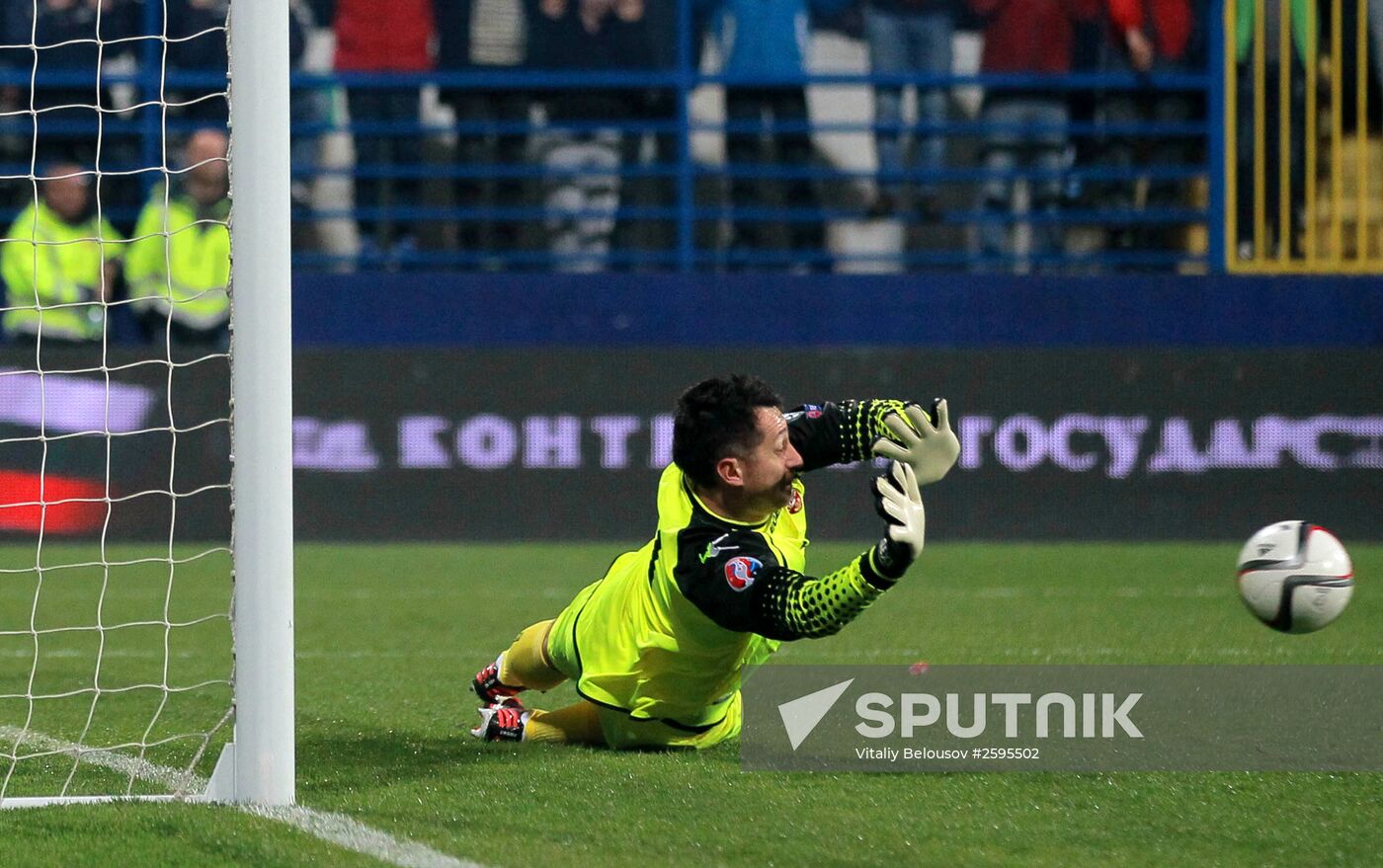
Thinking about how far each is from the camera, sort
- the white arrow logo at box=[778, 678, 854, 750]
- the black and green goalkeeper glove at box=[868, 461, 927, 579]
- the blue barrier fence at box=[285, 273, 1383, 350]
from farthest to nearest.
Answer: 1. the blue barrier fence at box=[285, 273, 1383, 350]
2. the white arrow logo at box=[778, 678, 854, 750]
3. the black and green goalkeeper glove at box=[868, 461, 927, 579]

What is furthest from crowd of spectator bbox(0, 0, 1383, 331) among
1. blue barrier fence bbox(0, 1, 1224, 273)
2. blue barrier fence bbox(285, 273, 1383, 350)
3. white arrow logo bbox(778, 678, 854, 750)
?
white arrow logo bbox(778, 678, 854, 750)

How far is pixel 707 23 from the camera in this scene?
11.6 metres

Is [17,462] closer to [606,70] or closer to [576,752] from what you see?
[606,70]

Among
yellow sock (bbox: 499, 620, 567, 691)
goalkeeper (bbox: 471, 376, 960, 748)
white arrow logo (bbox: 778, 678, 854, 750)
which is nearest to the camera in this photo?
goalkeeper (bbox: 471, 376, 960, 748)

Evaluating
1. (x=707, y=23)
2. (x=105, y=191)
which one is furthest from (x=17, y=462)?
(x=707, y=23)

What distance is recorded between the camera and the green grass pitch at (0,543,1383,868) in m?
3.37

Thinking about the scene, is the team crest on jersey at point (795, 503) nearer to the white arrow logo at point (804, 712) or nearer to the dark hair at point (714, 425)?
the dark hair at point (714, 425)

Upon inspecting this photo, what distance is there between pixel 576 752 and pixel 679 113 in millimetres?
7501

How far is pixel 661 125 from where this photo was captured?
444 inches

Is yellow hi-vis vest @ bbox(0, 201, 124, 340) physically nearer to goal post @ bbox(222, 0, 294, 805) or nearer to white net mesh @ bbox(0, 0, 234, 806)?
white net mesh @ bbox(0, 0, 234, 806)

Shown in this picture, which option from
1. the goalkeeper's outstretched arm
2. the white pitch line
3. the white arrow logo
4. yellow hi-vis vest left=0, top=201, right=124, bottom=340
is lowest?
the white arrow logo

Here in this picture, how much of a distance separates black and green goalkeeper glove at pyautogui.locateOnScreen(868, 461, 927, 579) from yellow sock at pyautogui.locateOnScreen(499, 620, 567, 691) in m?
1.29

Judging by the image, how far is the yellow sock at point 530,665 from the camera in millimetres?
4629

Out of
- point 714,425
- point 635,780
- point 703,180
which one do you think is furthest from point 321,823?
point 703,180
